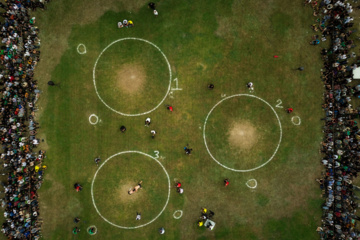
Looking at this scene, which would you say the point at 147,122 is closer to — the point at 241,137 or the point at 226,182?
the point at 241,137

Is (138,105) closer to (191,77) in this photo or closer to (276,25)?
(191,77)

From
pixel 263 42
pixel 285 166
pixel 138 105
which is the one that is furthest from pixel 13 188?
pixel 263 42

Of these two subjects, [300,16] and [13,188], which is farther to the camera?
[300,16]

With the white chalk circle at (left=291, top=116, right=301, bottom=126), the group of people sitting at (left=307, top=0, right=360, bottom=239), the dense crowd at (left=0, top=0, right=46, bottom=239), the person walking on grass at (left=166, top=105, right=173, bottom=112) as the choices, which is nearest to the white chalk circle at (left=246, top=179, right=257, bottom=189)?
the group of people sitting at (left=307, top=0, right=360, bottom=239)

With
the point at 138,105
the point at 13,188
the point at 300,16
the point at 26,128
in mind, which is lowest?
the point at 13,188

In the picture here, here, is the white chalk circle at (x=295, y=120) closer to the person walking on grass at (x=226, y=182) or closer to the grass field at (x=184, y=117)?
the grass field at (x=184, y=117)

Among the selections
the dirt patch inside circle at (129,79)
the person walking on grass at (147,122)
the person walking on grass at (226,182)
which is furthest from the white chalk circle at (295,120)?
the dirt patch inside circle at (129,79)
